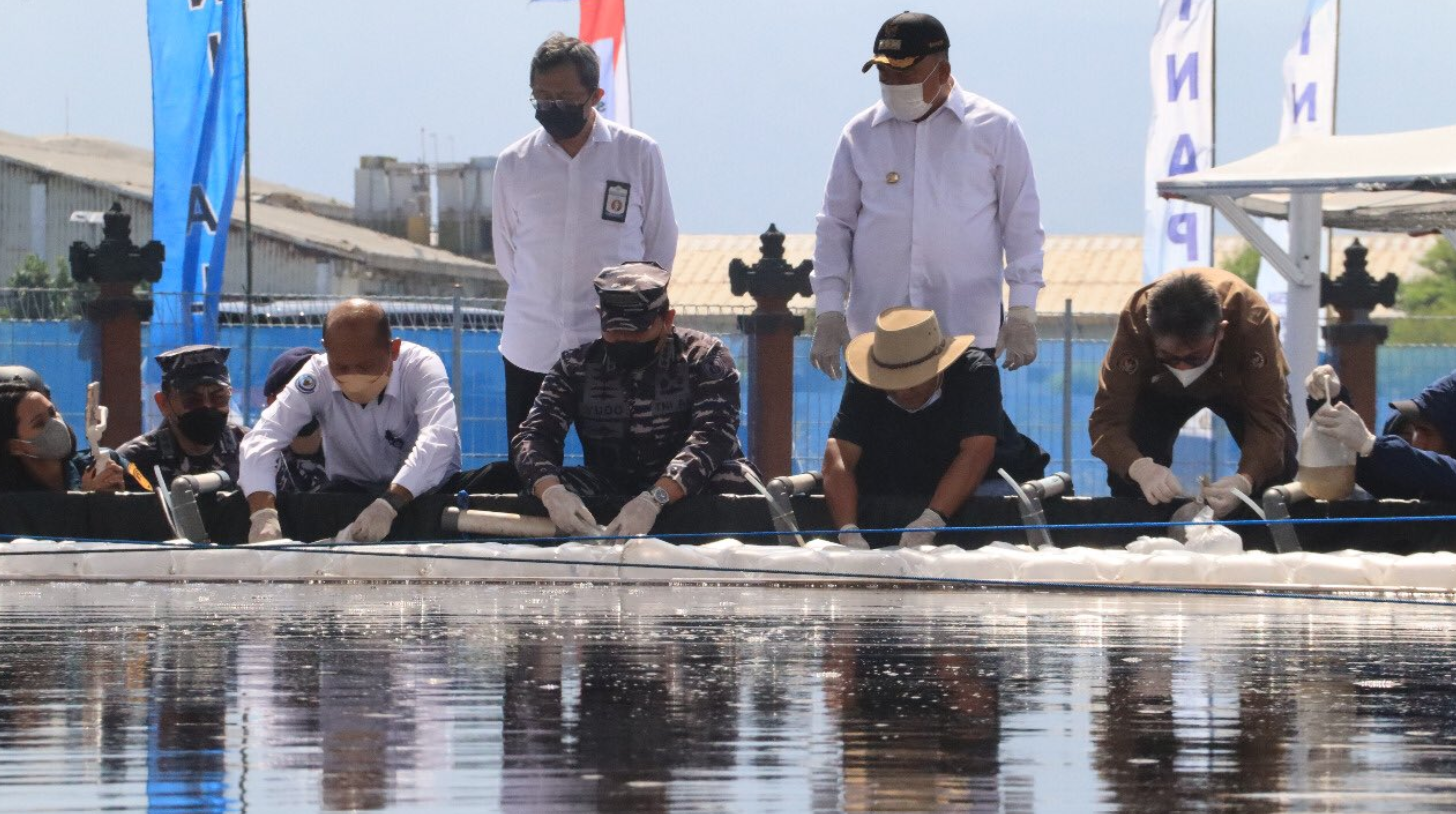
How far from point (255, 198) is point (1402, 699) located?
50.3m

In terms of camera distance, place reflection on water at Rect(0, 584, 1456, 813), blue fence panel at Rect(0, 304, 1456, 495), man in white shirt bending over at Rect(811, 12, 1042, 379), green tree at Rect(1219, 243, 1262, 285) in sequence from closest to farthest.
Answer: reflection on water at Rect(0, 584, 1456, 813), man in white shirt bending over at Rect(811, 12, 1042, 379), blue fence panel at Rect(0, 304, 1456, 495), green tree at Rect(1219, 243, 1262, 285)

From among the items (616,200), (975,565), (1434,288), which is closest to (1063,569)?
(975,565)

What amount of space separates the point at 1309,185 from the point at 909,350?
5.45m

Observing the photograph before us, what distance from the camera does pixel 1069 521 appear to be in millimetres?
8398

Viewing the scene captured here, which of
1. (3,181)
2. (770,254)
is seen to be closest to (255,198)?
(3,181)

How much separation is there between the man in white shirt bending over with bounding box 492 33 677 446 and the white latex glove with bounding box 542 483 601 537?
61 centimetres

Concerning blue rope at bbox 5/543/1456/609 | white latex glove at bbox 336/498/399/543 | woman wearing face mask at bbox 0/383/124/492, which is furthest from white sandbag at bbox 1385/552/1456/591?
woman wearing face mask at bbox 0/383/124/492

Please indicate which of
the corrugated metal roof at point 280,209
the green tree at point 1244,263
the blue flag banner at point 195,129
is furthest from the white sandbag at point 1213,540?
the green tree at point 1244,263

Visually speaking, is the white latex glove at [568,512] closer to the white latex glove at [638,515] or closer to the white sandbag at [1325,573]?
the white latex glove at [638,515]

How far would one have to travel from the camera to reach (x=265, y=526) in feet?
28.0

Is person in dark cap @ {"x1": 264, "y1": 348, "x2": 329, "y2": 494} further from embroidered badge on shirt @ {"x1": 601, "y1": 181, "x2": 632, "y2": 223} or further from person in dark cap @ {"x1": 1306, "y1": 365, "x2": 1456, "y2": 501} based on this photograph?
person in dark cap @ {"x1": 1306, "y1": 365, "x2": 1456, "y2": 501}

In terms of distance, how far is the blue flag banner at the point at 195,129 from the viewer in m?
13.6

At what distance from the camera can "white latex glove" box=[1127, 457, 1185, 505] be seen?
8125 mm

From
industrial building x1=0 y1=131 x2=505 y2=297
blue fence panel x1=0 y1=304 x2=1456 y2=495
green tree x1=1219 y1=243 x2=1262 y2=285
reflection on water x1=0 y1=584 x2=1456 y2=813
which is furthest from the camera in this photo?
green tree x1=1219 y1=243 x2=1262 y2=285
